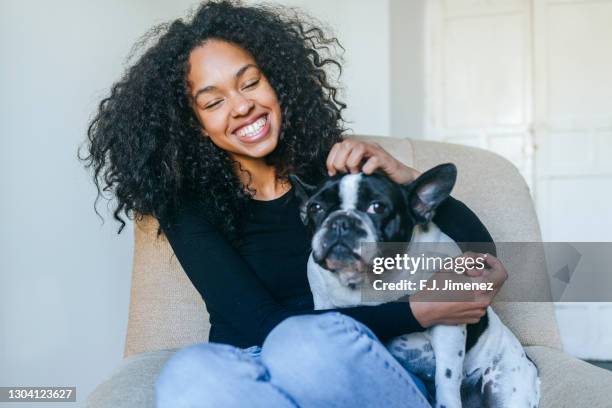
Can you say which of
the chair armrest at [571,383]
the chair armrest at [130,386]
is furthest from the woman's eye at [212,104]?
the chair armrest at [571,383]

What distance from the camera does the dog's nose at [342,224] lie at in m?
1.16

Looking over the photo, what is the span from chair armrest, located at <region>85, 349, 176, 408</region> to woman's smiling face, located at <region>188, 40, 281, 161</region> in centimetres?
48

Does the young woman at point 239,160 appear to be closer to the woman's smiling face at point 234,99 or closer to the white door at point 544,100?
the woman's smiling face at point 234,99

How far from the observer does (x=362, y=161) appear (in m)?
1.29

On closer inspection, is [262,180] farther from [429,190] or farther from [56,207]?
[56,207]

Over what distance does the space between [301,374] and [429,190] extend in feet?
1.36

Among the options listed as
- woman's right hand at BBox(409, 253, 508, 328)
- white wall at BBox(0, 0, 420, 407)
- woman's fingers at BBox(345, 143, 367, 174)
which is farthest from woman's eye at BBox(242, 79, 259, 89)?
white wall at BBox(0, 0, 420, 407)

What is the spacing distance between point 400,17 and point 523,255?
2.74 meters

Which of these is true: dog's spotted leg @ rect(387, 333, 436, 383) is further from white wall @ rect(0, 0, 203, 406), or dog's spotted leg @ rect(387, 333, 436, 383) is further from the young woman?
white wall @ rect(0, 0, 203, 406)

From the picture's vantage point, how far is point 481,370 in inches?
47.7

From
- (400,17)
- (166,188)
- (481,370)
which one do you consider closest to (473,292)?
(481,370)

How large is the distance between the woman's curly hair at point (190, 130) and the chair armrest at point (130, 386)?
0.29 metres

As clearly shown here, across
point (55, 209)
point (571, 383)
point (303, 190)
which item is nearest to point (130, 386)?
point (303, 190)

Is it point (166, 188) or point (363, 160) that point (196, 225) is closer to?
point (166, 188)
